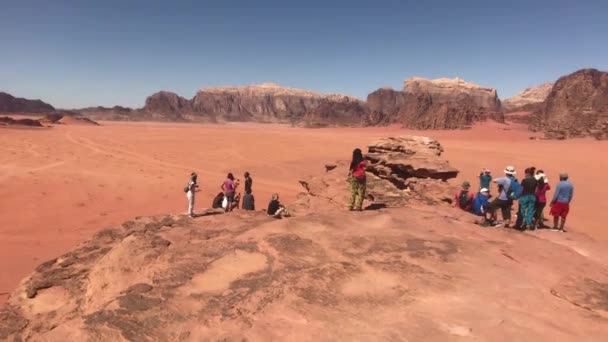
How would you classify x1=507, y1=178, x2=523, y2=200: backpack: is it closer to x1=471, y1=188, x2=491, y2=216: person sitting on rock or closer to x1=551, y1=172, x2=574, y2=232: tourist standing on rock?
x1=471, y1=188, x2=491, y2=216: person sitting on rock

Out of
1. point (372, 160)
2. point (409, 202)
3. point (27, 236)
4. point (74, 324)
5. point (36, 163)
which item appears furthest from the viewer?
point (36, 163)

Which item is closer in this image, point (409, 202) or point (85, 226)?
point (409, 202)

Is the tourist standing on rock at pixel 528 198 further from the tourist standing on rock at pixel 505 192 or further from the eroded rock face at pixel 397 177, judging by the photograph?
the eroded rock face at pixel 397 177

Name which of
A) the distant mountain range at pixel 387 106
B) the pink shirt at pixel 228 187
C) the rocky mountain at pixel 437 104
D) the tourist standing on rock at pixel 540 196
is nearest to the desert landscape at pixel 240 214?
the tourist standing on rock at pixel 540 196

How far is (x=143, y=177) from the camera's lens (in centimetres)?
1817

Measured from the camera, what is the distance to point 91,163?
2186cm

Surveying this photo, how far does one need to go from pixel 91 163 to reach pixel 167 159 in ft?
14.9

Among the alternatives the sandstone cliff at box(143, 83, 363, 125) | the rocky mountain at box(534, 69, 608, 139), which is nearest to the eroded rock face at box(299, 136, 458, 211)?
the rocky mountain at box(534, 69, 608, 139)

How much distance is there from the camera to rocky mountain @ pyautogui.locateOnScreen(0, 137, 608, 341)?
10.6 feet

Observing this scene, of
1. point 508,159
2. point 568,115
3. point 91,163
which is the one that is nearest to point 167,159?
point 91,163

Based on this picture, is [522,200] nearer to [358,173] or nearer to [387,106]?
[358,173]

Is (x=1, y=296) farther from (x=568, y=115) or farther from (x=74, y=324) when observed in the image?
(x=568, y=115)

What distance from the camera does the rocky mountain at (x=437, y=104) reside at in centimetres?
5791

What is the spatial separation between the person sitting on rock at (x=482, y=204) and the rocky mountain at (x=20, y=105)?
12583 centimetres
